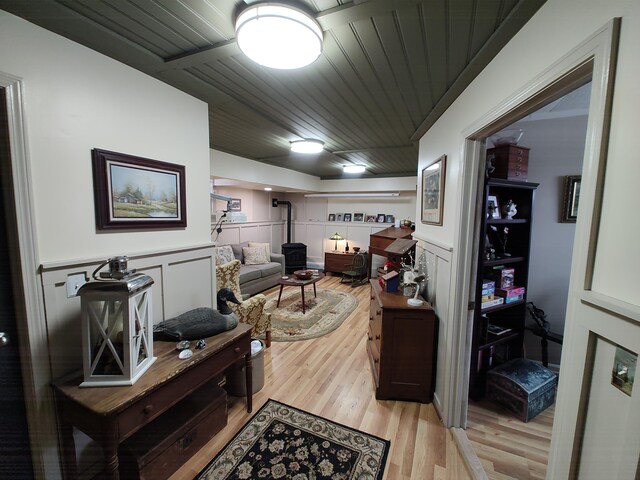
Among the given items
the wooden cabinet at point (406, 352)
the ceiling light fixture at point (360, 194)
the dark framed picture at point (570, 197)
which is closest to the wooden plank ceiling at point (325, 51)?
the dark framed picture at point (570, 197)

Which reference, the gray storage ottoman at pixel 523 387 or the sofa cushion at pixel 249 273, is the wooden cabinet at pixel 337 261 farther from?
the gray storage ottoman at pixel 523 387

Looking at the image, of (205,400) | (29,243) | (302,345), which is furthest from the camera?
(302,345)

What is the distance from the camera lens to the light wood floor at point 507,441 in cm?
158

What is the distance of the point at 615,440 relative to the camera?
0.69 meters

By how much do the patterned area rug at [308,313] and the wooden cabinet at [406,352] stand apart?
1313 millimetres

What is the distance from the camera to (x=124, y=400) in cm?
116

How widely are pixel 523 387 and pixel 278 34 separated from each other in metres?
2.87

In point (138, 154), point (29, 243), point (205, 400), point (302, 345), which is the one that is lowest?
point (302, 345)

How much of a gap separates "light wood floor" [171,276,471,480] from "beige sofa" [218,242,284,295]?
1653 mm

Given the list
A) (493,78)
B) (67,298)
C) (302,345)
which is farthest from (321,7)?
(302,345)

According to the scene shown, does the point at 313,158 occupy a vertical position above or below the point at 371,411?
above

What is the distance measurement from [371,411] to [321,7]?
8.46 feet

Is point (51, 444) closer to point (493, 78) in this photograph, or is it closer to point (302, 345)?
point (302, 345)

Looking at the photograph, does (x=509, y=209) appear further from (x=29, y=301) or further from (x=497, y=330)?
(x=29, y=301)
